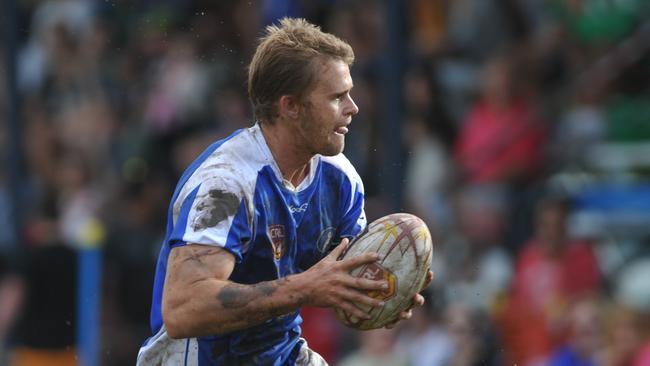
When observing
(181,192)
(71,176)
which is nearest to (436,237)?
(71,176)

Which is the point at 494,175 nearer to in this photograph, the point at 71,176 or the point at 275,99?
the point at 71,176

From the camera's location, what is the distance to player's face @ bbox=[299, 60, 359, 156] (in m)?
5.55

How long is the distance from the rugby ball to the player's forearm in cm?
28

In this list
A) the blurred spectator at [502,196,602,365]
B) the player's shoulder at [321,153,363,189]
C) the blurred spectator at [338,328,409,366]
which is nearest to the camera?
the player's shoulder at [321,153,363,189]

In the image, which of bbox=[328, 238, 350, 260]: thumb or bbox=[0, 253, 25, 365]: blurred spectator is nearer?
bbox=[328, 238, 350, 260]: thumb

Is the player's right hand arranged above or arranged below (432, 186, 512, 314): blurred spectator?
above

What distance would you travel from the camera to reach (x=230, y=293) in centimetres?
519

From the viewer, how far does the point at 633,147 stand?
10711mm

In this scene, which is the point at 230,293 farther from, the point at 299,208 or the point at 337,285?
the point at 299,208

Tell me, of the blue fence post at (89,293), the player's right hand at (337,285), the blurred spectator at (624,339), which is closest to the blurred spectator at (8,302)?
the blue fence post at (89,293)

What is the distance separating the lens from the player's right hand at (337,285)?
513 cm

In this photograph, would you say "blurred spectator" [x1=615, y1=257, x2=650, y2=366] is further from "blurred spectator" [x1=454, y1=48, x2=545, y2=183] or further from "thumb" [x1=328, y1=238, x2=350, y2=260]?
"thumb" [x1=328, y1=238, x2=350, y2=260]

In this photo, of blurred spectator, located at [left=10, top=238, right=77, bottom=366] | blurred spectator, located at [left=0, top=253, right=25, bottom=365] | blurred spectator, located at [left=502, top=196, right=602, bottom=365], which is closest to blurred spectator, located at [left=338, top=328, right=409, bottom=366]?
blurred spectator, located at [left=502, top=196, right=602, bottom=365]

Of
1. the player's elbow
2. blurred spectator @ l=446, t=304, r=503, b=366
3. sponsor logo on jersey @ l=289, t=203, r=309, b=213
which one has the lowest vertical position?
blurred spectator @ l=446, t=304, r=503, b=366
